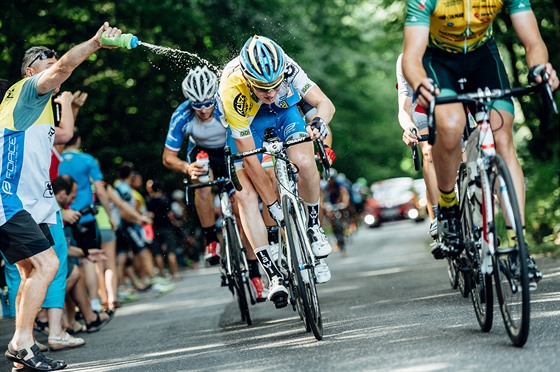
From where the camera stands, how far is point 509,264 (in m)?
6.46

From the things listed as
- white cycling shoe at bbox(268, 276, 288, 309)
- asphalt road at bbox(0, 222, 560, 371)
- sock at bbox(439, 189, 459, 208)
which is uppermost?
sock at bbox(439, 189, 459, 208)

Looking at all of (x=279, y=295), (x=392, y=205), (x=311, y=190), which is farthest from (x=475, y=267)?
(x=392, y=205)

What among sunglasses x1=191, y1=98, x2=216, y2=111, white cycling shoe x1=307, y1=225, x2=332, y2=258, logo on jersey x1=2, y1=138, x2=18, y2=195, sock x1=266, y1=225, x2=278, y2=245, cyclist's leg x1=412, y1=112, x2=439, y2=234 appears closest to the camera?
white cycling shoe x1=307, y1=225, x2=332, y2=258

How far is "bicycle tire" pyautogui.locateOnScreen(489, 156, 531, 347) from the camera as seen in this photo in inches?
246

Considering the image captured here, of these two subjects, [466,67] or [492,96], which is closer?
[492,96]

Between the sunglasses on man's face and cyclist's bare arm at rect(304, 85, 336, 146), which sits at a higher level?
the sunglasses on man's face

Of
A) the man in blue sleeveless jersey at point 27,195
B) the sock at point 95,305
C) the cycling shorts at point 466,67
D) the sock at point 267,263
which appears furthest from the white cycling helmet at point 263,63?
the sock at point 95,305

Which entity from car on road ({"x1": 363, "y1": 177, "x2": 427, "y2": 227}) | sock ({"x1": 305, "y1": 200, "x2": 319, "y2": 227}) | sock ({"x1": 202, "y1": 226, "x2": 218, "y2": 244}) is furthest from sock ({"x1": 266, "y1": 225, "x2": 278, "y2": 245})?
car on road ({"x1": 363, "y1": 177, "x2": 427, "y2": 227})

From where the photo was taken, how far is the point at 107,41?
26.9 ft

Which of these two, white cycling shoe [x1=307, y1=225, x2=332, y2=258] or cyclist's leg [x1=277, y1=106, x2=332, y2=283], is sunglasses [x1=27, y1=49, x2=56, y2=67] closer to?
cyclist's leg [x1=277, y1=106, x2=332, y2=283]

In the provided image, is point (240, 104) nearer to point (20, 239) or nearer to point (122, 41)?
point (122, 41)

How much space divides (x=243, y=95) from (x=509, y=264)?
10.8 ft

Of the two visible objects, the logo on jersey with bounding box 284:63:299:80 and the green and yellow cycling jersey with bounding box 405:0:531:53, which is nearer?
the green and yellow cycling jersey with bounding box 405:0:531:53

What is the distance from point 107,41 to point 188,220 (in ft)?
65.4
